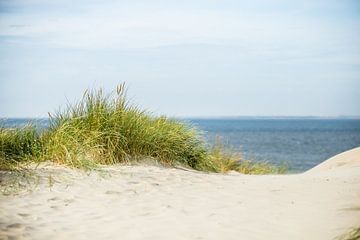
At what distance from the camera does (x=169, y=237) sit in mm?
4602

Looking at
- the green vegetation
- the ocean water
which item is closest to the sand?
the green vegetation

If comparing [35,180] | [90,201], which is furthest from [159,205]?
[35,180]

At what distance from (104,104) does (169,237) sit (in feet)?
15.2

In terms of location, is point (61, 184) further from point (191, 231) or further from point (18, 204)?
point (191, 231)

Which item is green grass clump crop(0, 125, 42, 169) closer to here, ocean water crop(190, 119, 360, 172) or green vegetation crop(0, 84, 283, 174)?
green vegetation crop(0, 84, 283, 174)

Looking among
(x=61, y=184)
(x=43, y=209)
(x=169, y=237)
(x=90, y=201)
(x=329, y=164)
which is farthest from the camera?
(x=329, y=164)

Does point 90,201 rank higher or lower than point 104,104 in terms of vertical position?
lower

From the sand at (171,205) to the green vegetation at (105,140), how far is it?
1.66 ft

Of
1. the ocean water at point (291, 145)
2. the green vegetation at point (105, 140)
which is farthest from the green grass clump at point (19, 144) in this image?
the ocean water at point (291, 145)

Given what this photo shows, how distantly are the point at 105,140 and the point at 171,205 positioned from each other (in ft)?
9.83

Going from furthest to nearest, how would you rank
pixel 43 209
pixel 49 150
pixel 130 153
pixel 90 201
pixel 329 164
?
pixel 329 164 < pixel 130 153 < pixel 49 150 < pixel 90 201 < pixel 43 209

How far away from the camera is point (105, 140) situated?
8.50 meters

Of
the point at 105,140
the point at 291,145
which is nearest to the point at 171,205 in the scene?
the point at 105,140

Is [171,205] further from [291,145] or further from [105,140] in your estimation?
[291,145]
